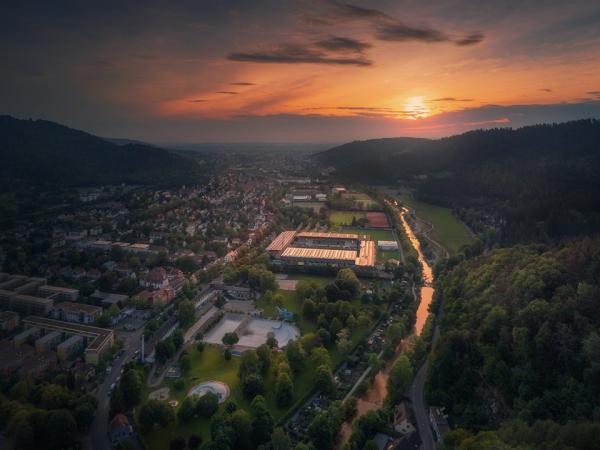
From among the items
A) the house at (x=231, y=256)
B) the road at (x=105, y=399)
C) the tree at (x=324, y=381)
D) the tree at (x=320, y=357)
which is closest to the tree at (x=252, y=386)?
the tree at (x=324, y=381)

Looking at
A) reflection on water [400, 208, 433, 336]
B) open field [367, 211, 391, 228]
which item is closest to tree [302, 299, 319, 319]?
reflection on water [400, 208, 433, 336]

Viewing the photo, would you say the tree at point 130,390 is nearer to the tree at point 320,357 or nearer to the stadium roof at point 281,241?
the tree at point 320,357

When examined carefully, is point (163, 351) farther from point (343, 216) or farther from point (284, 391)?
point (343, 216)

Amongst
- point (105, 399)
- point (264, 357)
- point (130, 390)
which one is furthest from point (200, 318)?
point (130, 390)

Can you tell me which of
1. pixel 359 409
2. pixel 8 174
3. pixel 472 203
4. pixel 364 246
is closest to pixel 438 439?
pixel 359 409

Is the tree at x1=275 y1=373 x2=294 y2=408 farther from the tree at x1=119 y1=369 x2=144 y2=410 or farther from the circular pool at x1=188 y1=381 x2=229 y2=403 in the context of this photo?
the tree at x1=119 y1=369 x2=144 y2=410

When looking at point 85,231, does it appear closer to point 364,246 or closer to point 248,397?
point 364,246
